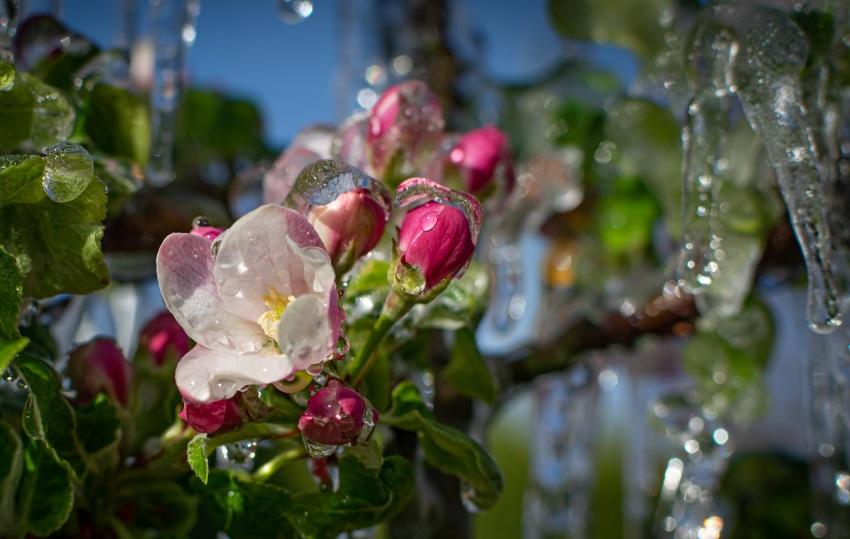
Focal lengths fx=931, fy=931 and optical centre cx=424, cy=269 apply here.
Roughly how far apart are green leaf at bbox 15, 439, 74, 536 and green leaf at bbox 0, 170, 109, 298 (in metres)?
0.06

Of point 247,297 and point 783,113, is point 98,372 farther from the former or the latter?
point 783,113

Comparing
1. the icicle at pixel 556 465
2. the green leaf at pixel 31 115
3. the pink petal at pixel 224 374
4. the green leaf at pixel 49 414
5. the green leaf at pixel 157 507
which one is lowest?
the icicle at pixel 556 465

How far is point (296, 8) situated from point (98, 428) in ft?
1.03

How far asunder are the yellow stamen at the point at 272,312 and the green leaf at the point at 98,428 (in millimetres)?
96

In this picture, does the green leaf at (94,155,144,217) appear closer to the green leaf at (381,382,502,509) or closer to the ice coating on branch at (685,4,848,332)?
the green leaf at (381,382,502,509)

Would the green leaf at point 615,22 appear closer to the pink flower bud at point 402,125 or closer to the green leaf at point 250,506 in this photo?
the pink flower bud at point 402,125

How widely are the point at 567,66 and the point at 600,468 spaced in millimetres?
909

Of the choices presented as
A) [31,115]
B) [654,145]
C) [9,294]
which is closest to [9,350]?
[9,294]

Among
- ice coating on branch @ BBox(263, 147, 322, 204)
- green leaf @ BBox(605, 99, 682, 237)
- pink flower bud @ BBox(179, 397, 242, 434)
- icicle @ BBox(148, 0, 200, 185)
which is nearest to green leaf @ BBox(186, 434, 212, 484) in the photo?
pink flower bud @ BBox(179, 397, 242, 434)

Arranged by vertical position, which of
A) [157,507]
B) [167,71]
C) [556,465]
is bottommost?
[556,465]

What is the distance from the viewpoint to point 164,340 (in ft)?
1.34

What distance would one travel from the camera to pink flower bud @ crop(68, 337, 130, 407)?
15.2 inches

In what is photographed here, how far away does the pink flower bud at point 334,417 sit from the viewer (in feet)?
0.99

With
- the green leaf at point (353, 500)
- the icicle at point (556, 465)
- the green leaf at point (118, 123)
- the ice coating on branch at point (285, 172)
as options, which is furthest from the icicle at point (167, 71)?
the icicle at point (556, 465)
